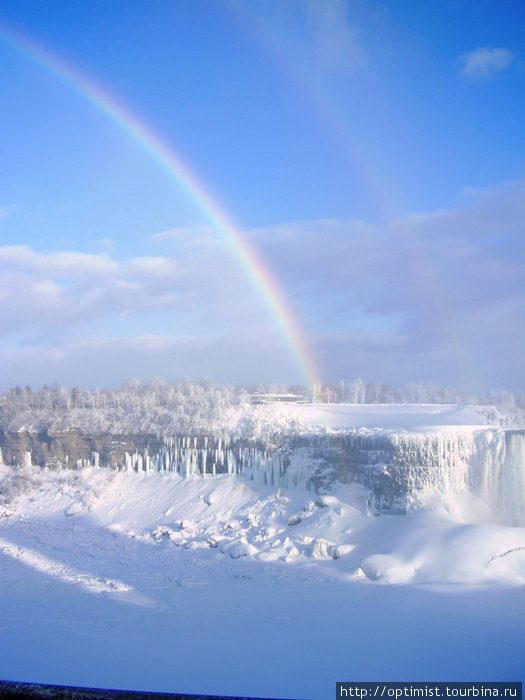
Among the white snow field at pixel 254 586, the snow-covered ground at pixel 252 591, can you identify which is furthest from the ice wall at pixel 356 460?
the snow-covered ground at pixel 252 591

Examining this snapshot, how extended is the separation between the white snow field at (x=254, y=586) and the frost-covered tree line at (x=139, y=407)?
10.0 feet

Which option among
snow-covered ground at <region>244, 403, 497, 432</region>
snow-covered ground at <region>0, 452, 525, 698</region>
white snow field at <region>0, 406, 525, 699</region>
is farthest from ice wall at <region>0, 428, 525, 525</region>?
snow-covered ground at <region>244, 403, 497, 432</region>

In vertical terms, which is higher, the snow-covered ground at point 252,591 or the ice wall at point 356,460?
the ice wall at point 356,460

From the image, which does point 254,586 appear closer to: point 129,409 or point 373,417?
point 373,417

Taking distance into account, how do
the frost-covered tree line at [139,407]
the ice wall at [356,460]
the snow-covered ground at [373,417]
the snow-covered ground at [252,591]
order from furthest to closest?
the frost-covered tree line at [139,407] → the snow-covered ground at [373,417] → the ice wall at [356,460] → the snow-covered ground at [252,591]

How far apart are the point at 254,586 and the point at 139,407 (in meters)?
19.8

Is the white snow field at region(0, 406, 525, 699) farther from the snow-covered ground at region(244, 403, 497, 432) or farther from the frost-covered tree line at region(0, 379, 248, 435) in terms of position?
the frost-covered tree line at region(0, 379, 248, 435)

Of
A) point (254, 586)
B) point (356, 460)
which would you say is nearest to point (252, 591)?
point (254, 586)

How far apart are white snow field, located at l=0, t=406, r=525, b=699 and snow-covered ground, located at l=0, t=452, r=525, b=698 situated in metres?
0.06

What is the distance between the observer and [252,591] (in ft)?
50.6

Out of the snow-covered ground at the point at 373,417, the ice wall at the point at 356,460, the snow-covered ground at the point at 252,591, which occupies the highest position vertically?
the snow-covered ground at the point at 373,417

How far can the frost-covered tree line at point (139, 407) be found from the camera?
31.3 meters

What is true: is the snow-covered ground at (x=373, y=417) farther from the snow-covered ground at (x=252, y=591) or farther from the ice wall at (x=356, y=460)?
the ice wall at (x=356, y=460)

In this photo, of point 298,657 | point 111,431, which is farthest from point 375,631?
point 111,431
